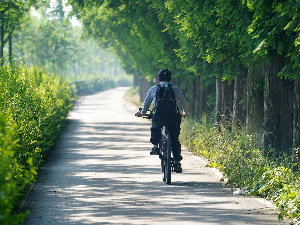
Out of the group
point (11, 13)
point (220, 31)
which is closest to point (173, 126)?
point (220, 31)

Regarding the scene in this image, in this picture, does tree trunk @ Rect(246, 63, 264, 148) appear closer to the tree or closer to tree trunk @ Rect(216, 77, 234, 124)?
tree trunk @ Rect(216, 77, 234, 124)

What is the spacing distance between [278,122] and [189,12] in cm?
333

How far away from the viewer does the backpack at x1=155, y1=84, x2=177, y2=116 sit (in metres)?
11.5

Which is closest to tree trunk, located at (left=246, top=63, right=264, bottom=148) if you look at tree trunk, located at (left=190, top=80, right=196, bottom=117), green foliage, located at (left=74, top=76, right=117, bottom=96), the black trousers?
the black trousers

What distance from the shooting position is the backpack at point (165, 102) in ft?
37.7

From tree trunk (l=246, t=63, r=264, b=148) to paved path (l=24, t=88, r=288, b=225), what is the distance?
1.22 metres

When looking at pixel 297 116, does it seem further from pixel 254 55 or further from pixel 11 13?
pixel 11 13

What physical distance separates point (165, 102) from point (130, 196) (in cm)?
201

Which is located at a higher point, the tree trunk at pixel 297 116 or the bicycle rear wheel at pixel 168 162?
the tree trunk at pixel 297 116

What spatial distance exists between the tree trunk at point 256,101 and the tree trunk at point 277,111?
3.27 feet

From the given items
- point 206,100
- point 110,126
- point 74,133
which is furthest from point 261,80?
point 110,126

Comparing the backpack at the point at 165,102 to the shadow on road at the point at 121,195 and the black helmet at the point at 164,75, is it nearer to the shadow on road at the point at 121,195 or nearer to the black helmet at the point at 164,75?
the black helmet at the point at 164,75

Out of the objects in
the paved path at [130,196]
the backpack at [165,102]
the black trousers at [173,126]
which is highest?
the backpack at [165,102]

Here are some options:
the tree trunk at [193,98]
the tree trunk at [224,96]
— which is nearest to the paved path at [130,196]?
the tree trunk at [224,96]
